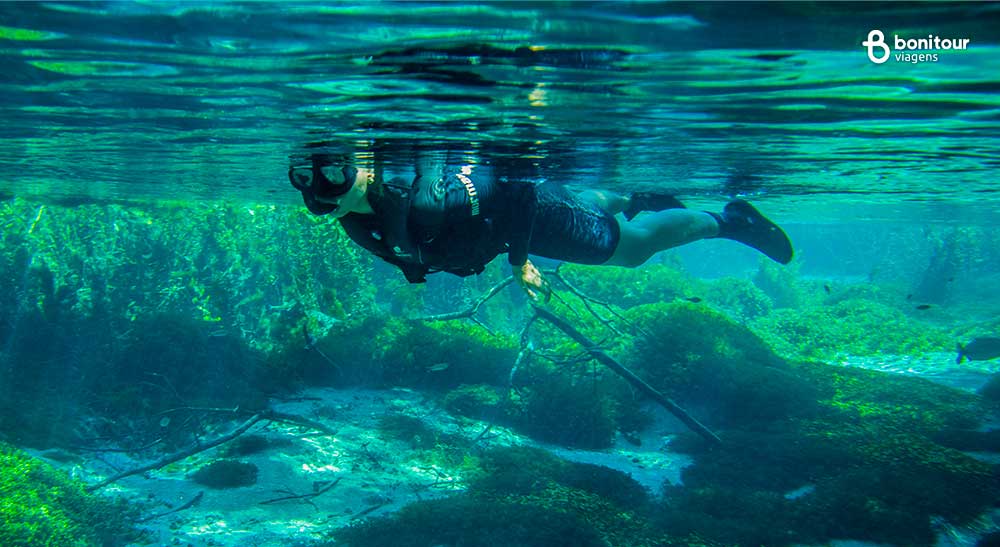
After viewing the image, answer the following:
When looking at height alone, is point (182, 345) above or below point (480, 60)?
below

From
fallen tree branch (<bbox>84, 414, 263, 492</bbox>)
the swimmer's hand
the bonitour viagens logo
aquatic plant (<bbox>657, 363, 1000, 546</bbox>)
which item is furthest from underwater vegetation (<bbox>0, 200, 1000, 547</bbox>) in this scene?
the bonitour viagens logo

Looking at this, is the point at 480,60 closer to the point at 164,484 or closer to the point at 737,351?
the point at 164,484

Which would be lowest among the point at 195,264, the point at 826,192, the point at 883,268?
the point at 883,268

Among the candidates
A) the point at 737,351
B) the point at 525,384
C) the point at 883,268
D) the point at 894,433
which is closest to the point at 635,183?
the point at 737,351

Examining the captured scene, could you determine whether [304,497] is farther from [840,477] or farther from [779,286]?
[779,286]

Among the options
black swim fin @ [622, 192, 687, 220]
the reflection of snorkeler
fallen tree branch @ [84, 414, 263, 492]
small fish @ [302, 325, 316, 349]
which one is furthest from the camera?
small fish @ [302, 325, 316, 349]

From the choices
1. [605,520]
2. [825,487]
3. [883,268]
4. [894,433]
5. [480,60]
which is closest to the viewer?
[480,60]

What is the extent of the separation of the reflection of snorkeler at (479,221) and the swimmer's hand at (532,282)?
2 cm

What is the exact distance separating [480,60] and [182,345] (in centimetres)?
1201

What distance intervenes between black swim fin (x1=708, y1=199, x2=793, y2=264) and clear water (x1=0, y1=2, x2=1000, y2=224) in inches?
62.3

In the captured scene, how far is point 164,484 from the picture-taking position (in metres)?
9.38

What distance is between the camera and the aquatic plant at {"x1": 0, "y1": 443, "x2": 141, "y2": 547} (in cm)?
705

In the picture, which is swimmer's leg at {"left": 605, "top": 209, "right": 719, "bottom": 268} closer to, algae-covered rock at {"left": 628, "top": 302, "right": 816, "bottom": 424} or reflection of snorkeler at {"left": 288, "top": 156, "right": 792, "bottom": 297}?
reflection of snorkeler at {"left": 288, "top": 156, "right": 792, "bottom": 297}

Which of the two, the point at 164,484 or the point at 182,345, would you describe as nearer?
the point at 164,484
